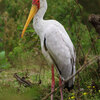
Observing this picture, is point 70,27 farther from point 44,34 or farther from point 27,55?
point 44,34

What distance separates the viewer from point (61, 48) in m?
4.03

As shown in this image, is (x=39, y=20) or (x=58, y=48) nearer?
(x=58, y=48)

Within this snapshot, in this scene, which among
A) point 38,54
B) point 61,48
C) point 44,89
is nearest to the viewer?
point 61,48

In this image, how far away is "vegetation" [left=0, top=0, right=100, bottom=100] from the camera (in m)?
4.10

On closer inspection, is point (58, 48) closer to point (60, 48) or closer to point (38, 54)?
point (60, 48)

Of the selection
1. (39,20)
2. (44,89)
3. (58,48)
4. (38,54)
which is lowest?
(38,54)

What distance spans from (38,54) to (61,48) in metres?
1.85

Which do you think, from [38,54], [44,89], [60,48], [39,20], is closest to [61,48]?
[60,48]

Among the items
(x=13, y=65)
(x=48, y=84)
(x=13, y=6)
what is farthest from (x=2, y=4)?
(x=48, y=84)

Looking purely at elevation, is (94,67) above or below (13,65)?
above

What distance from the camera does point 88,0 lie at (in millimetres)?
11242

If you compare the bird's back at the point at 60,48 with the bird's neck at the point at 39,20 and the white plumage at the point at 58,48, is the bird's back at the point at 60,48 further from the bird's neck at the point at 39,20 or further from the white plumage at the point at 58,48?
the bird's neck at the point at 39,20

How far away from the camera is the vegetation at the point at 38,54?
13.4ft

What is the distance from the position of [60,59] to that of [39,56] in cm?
187
